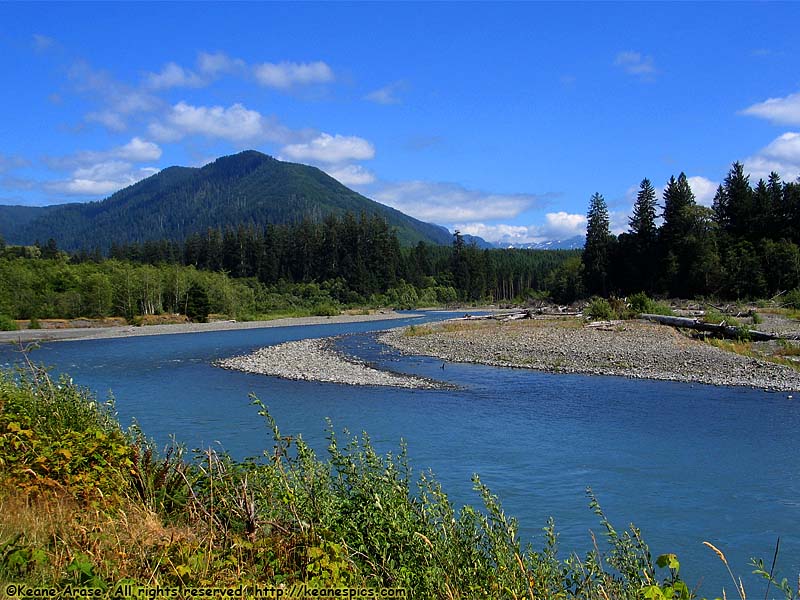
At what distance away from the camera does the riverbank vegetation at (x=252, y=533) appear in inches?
142

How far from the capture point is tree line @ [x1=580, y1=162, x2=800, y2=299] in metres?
48.7

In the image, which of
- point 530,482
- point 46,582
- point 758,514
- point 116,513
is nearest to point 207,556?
point 46,582

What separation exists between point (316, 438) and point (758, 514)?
8.91 metres

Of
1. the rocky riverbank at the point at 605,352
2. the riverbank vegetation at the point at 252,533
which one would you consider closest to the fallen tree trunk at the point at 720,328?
the rocky riverbank at the point at 605,352

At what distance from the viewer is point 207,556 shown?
3748 mm

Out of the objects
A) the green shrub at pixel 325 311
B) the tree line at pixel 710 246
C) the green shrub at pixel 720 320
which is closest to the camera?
the green shrub at pixel 720 320

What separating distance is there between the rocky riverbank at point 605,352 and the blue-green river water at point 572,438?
5.97 ft

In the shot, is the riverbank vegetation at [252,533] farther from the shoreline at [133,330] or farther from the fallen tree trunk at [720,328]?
the shoreline at [133,330]

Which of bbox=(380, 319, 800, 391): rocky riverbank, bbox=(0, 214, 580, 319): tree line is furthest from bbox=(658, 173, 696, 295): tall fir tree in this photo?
bbox=(0, 214, 580, 319): tree line

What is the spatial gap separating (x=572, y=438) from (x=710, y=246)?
45.3 metres

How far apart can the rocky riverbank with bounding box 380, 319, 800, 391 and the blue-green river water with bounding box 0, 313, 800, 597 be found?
1.82 metres

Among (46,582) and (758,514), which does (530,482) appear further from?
(46,582)

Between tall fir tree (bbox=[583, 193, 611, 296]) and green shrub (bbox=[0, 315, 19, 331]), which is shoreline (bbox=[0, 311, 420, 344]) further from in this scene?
tall fir tree (bbox=[583, 193, 611, 296])

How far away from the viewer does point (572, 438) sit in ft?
46.8
